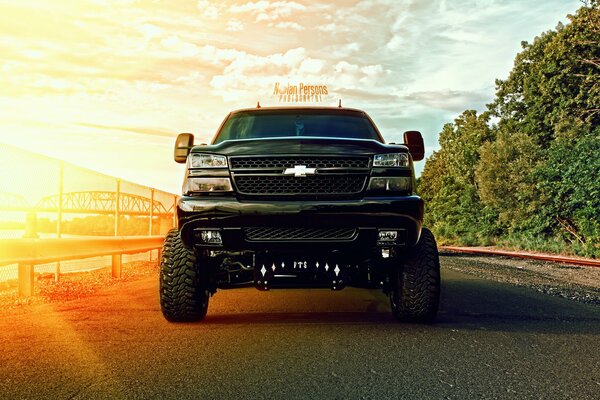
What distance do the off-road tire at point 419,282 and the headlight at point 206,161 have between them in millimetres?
1817

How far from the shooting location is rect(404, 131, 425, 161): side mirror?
660 cm

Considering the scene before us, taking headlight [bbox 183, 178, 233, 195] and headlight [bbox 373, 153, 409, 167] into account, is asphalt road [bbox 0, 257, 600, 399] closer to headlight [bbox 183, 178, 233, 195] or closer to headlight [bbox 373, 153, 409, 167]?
headlight [bbox 183, 178, 233, 195]

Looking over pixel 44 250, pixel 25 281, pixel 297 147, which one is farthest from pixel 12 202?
pixel 297 147

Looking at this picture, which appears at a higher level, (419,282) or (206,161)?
(206,161)

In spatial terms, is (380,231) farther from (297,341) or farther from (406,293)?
(297,341)

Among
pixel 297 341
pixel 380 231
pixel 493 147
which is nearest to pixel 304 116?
pixel 380 231

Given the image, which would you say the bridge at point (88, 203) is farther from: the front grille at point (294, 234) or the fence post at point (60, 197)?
the front grille at point (294, 234)

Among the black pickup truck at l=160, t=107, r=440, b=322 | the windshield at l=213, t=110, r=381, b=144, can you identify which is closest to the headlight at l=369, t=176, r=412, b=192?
the black pickup truck at l=160, t=107, r=440, b=322

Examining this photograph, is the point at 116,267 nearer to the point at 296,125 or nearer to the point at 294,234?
the point at 296,125

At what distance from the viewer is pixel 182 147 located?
6457 millimetres

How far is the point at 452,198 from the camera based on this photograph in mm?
58594

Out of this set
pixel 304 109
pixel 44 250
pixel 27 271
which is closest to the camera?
pixel 304 109

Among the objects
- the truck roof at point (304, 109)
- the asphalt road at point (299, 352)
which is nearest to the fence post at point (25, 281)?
the asphalt road at point (299, 352)

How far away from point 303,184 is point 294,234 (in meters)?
0.46
